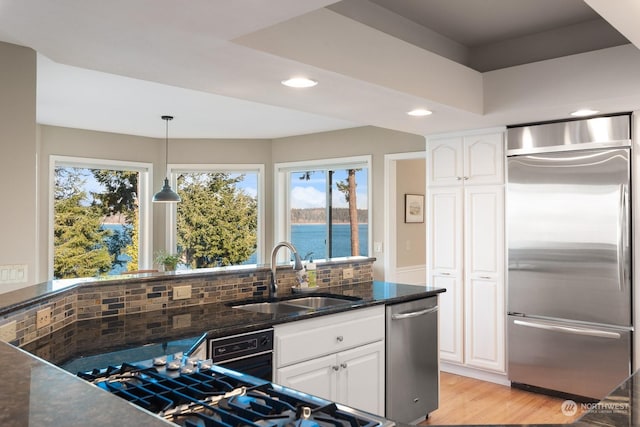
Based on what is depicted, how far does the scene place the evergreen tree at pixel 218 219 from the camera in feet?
23.8

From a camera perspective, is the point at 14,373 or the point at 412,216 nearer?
the point at 14,373

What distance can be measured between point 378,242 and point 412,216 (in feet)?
1.94

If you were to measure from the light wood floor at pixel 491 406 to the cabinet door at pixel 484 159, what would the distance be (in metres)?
1.69

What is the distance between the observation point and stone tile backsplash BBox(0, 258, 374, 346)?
A: 6.58ft

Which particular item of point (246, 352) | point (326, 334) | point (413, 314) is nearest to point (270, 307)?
point (326, 334)

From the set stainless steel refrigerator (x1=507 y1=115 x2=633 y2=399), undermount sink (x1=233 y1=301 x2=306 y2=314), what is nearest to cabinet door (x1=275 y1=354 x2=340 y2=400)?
undermount sink (x1=233 y1=301 x2=306 y2=314)

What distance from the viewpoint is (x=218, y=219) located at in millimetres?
7348

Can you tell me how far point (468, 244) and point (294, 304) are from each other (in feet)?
6.21

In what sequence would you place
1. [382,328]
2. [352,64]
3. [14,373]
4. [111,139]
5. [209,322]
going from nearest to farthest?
[14,373]
[209,322]
[352,64]
[382,328]
[111,139]

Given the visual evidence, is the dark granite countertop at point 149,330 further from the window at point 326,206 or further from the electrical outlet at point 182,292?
the window at point 326,206

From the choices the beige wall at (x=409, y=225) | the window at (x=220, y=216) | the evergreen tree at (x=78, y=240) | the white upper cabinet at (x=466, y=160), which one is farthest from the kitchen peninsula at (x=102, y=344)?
the evergreen tree at (x=78, y=240)

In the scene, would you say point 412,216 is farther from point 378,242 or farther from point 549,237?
point 549,237

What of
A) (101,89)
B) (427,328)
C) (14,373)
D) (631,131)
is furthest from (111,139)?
(14,373)

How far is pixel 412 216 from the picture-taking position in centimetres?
628
